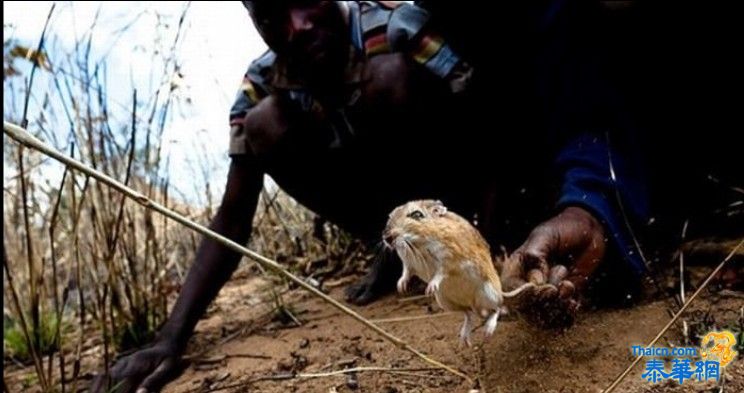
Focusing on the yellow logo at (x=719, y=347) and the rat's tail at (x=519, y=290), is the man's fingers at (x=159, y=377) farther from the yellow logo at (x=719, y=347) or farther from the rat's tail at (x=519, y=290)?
the yellow logo at (x=719, y=347)

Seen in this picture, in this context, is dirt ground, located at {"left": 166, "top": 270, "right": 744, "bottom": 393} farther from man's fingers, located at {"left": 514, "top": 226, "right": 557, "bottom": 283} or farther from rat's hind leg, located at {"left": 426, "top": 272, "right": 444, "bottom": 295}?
rat's hind leg, located at {"left": 426, "top": 272, "right": 444, "bottom": 295}

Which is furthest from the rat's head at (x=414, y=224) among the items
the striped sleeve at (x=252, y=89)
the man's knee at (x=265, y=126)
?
the striped sleeve at (x=252, y=89)

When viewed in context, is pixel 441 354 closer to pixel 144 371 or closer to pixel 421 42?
pixel 144 371

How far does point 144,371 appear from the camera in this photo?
1958 mm

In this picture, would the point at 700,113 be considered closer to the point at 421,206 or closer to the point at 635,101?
the point at 635,101

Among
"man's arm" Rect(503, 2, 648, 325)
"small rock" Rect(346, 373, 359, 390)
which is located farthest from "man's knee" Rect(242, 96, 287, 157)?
"small rock" Rect(346, 373, 359, 390)

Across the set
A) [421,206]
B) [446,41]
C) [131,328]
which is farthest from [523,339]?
[131,328]

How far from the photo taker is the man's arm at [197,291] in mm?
1930

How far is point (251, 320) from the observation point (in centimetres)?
254

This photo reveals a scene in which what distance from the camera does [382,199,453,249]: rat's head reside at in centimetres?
126

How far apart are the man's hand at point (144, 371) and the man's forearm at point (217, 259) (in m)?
0.07

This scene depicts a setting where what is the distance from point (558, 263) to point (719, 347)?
38cm

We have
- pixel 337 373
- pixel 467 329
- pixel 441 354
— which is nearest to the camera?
pixel 467 329

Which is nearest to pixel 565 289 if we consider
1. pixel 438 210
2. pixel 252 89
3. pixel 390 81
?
pixel 438 210
